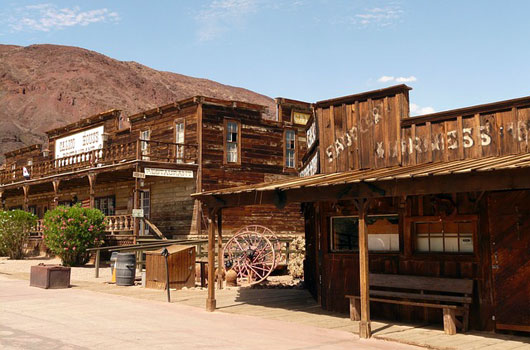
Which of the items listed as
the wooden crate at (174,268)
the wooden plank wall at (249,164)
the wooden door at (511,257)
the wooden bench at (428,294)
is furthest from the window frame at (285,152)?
the wooden door at (511,257)

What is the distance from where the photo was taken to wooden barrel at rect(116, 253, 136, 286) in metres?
17.5

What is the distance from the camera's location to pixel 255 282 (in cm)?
1788

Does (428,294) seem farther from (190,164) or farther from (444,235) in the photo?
(190,164)

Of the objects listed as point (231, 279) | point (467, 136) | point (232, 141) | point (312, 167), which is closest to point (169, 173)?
point (232, 141)

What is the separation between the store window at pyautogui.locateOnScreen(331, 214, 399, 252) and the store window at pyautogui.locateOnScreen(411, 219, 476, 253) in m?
0.47

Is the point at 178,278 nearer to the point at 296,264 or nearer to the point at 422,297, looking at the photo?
the point at 296,264

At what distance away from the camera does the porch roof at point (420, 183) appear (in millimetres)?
8078

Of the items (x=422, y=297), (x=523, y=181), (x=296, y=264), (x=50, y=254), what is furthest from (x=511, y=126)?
(x=50, y=254)

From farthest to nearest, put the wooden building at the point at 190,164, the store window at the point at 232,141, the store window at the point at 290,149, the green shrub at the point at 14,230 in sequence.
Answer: the store window at the point at 290,149
the green shrub at the point at 14,230
the store window at the point at 232,141
the wooden building at the point at 190,164

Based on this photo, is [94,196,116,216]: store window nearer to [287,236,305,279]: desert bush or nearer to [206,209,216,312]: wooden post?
[287,236,305,279]: desert bush

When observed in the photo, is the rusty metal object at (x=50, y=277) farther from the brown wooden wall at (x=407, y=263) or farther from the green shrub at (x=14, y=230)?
the green shrub at (x=14, y=230)

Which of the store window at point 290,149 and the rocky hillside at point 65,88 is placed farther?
the rocky hillside at point 65,88

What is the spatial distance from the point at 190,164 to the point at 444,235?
1579 centimetres

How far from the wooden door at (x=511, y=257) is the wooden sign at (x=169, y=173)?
16.4 meters
